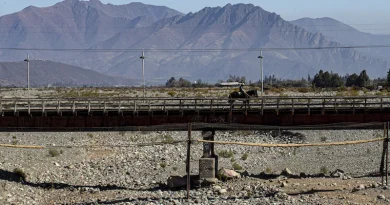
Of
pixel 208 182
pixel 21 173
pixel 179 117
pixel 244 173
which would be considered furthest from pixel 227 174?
pixel 21 173

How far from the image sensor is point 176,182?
48969mm

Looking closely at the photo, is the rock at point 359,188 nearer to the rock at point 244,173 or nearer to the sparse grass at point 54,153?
the rock at point 244,173

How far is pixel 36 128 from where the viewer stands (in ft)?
177

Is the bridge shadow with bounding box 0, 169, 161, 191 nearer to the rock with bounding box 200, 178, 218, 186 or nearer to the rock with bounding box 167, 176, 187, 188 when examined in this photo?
the rock with bounding box 167, 176, 187, 188

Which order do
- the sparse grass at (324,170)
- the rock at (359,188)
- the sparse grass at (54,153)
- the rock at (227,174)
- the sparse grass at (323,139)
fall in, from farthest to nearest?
the sparse grass at (323,139), the sparse grass at (54,153), the sparse grass at (324,170), the rock at (227,174), the rock at (359,188)

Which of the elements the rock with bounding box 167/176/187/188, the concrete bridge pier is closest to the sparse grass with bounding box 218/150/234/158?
the concrete bridge pier

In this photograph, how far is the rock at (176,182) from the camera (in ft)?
160

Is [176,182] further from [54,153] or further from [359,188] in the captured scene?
[54,153]

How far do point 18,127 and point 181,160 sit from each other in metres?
13.4

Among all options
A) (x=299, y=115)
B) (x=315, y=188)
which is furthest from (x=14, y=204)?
(x=299, y=115)

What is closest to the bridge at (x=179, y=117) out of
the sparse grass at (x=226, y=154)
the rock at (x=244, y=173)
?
the rock at (x=244, y=173)

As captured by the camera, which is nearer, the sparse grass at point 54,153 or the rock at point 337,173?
the rock at point 337,173

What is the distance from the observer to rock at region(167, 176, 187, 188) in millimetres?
48812

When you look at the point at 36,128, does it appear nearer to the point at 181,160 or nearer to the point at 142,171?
the point at 142,171
